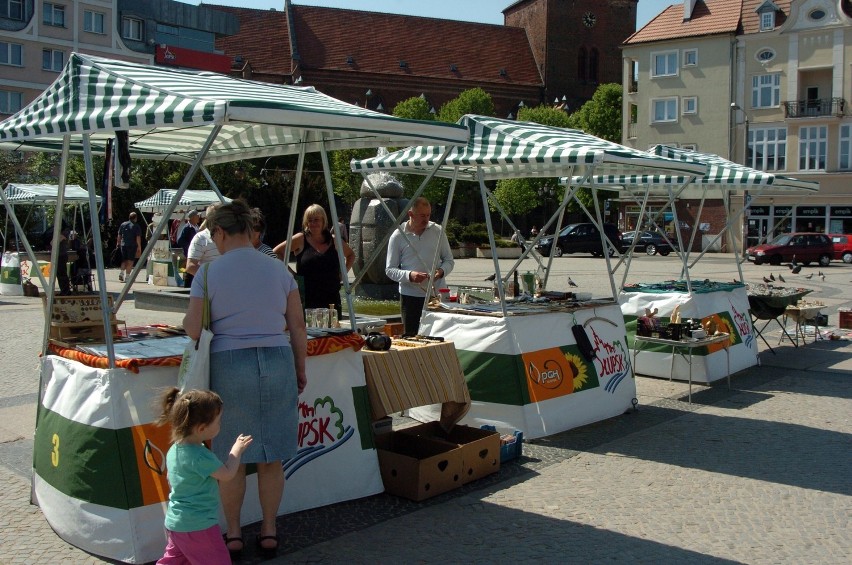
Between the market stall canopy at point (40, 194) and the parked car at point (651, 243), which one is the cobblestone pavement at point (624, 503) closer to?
the market stall canopy at point (40, 194)

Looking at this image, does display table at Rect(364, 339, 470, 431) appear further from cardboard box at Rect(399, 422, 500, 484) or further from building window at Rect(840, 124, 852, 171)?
building window at Rect(840, 124, 852, 171)

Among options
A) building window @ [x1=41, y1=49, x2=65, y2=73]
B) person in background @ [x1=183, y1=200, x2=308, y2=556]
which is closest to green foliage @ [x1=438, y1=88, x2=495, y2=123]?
building window @ [x1=41, y1=49, x2=65, y2=73]

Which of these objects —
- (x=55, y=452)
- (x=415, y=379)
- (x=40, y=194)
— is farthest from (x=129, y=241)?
(x=55, y=452)

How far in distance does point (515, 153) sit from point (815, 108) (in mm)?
46358

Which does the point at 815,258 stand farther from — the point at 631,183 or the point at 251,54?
the point at 251,54

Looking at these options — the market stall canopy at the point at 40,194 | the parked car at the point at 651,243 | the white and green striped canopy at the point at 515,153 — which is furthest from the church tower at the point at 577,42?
the white and green striped canopy at the point at 515,153

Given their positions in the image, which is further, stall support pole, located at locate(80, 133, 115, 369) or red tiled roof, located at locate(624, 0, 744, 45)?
red tiled roof, located at locate(624, 0, 744, 45)

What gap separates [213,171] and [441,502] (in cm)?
3281

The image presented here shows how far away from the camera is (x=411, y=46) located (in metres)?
73.2

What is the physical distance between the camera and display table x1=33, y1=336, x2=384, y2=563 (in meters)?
4.46

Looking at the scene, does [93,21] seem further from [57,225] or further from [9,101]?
[57,225]

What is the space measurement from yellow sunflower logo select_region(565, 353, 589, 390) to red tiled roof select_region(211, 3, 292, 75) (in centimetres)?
6402

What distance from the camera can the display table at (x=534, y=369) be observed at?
7.01m

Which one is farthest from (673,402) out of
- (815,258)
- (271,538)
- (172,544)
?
(815,258)
